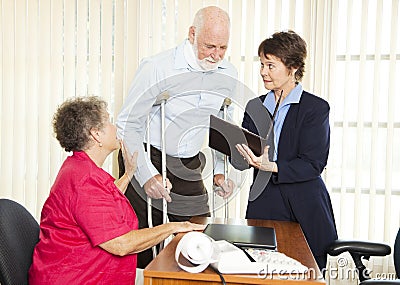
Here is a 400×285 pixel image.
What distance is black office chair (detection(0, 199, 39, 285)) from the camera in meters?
1.66

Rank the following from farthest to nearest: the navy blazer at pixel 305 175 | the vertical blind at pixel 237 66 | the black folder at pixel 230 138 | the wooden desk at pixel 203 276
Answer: the vertical blind at pixel 237 66
the navy blazer at pixel 305 175
the black folder at pixel 230 138
the wooden desk at pixel 203 276

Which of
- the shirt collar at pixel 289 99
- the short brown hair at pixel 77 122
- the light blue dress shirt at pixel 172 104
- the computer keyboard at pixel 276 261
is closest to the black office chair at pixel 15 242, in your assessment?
the short brown hair at pixel 77 122

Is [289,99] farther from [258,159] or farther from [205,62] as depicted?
[205,62]

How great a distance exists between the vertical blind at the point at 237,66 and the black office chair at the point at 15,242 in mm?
1370

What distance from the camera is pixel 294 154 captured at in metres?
2.17

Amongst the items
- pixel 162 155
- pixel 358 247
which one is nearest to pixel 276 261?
pixel 358 247

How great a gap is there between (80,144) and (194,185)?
837mm

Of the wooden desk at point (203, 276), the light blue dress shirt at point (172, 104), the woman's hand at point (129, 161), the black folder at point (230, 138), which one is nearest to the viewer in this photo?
the wooden desk at point (203, 276)

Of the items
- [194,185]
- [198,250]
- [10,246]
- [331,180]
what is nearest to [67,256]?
[10,246]

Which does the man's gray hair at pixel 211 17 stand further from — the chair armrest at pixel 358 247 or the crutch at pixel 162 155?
the chair armrest at pixel 358 247

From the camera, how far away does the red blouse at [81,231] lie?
175 centimetres

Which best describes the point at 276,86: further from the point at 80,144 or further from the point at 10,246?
the point at 10,246

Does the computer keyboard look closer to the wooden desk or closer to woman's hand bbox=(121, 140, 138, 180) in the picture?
the wooden desk

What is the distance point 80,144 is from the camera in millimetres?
1900
